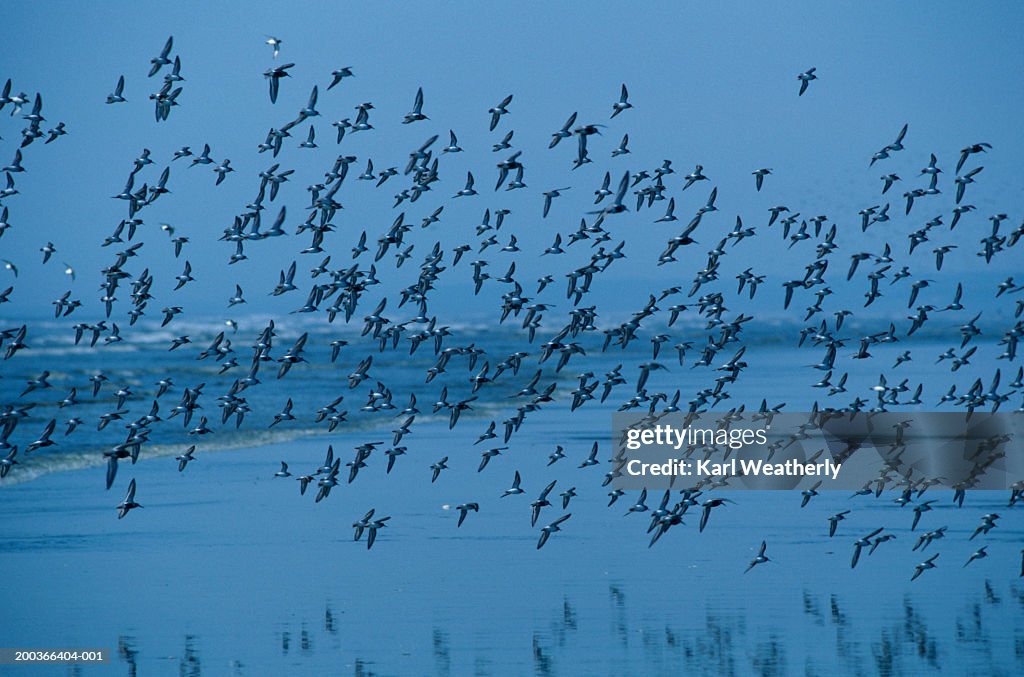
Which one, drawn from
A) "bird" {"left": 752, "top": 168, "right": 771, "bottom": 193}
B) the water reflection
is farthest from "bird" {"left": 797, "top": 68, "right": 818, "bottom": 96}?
the water reflection

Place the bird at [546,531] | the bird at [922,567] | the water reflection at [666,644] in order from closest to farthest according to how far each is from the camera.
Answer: the water reflection at [666,644]
the bird at [922,567]
the bird at [546,531]

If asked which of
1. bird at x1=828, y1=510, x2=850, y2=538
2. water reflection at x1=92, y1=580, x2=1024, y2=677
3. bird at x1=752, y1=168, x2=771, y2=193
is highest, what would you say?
bird at x1=752, y1=168, x2=771, y2=193

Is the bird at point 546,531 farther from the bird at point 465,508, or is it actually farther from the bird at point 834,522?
the bird at point 834,522

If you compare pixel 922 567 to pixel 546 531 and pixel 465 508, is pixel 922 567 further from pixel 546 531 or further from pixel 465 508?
pixel 465 508

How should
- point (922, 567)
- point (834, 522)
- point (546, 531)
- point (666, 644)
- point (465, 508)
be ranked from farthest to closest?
point (465, 508)
point (834, 522)
point (546, 531)
point (922, 567)
point (666, 644)

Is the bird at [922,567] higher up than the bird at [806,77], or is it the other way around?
the bird at [806,77]

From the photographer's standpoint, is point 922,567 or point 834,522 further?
point 834,522

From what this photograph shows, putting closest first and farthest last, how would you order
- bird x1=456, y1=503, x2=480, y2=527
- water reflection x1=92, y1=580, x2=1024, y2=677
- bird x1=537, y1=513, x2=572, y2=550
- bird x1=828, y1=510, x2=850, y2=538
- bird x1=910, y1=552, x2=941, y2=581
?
water reflection x1=92, y1=580, x2=1024, y2=677 → bird x1=910, y1=552, x2=941, y2=581 → bird x1=537, y1=513, x2=572, y2=550 → bird x1=828, y1=510, x2=850, y2=538 → bird x1=456, y1=503, x2=480, y2=527

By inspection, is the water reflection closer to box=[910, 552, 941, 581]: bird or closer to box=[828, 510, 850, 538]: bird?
box=[910, 552, 941, 581]: bird

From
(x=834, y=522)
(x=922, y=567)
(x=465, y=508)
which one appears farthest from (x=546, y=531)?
(x=922, y=567)

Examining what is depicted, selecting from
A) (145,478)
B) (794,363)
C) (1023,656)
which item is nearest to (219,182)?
(145,478)

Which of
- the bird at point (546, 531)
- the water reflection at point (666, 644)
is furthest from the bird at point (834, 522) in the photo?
the bird at point (546, 531)

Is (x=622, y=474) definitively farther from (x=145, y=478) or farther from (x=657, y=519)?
(x=145, y=478)

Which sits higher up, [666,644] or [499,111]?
[499,111]
